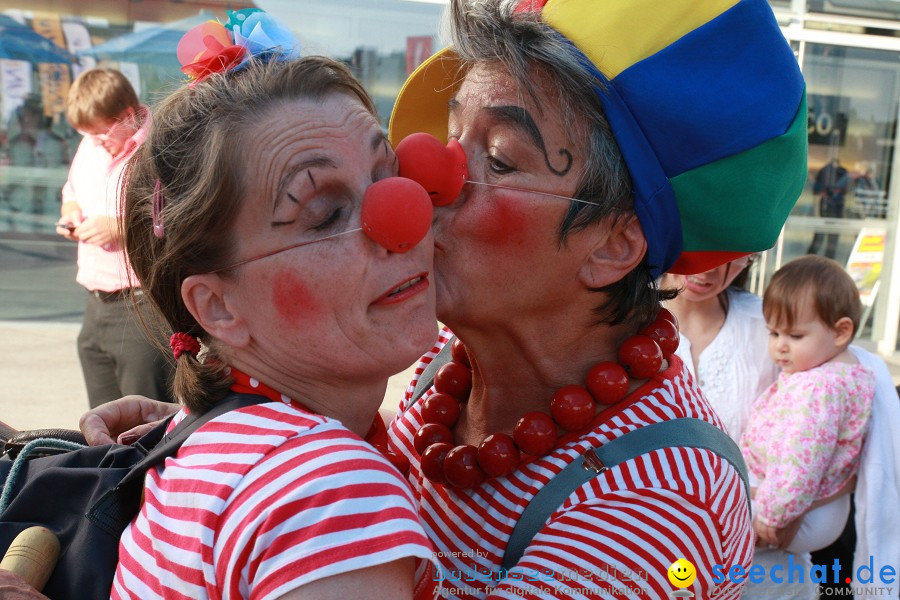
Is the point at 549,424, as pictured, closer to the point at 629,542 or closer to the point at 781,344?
the point at 629,542

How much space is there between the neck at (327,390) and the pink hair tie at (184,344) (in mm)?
124

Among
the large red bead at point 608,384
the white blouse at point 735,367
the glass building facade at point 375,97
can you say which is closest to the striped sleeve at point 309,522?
the large red bead at point 608,384

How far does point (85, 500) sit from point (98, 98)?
3.70 metres

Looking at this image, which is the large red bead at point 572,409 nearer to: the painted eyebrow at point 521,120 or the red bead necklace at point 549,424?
the red bead necklace at point 549,424

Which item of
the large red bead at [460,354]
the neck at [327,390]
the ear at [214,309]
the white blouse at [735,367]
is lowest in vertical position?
the white blouse at [735,367]

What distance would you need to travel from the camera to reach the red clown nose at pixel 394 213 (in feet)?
4.56

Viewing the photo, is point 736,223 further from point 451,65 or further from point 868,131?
point 868,131

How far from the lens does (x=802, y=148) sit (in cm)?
167

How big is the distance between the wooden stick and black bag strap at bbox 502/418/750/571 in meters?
0.74

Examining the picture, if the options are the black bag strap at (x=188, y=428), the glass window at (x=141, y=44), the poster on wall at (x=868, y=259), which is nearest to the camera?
the black bag strap at (x=188, y=428)

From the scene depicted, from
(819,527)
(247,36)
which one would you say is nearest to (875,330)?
(819,527)

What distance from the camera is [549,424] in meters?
1.66

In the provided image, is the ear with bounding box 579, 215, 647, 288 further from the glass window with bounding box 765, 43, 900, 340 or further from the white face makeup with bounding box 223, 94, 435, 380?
the glass window with bounding box 765, 43, 900, 340

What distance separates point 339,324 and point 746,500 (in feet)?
2.77
